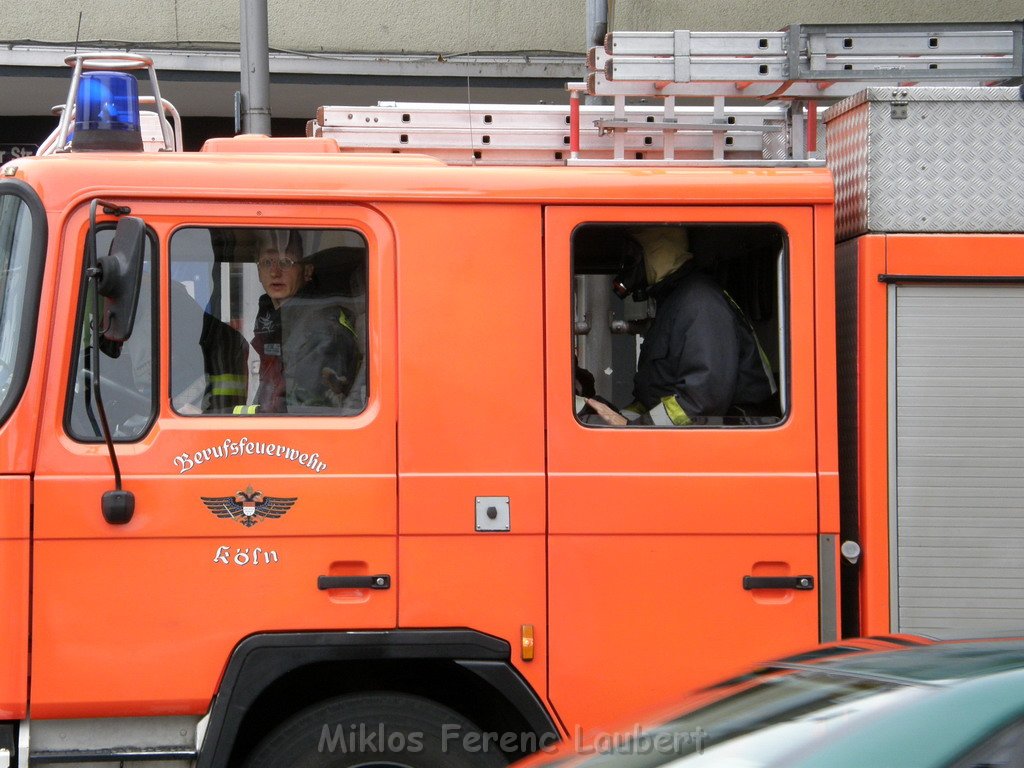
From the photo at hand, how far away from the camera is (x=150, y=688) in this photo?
11.4 ft

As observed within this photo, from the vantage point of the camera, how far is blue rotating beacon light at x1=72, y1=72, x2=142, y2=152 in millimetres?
3791

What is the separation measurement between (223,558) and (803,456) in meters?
1.84

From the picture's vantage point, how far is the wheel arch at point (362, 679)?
3.46m

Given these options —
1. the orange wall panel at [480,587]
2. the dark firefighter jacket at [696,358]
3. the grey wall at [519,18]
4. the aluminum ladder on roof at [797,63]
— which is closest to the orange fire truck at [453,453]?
the orange wall panel at [480,587]

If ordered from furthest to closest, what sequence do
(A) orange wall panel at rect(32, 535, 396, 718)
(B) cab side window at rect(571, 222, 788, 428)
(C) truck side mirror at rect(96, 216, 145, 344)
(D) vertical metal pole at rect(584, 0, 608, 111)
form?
(D) vertical metal pole at rect(584, 0, 608, 111)
(B) cab side window at rect(571, 222, 788, 428)
(A) orange wall panel at rect(32, 535, 396, 718)
(C) truck side mirror at rect(96, 216, 145, 344)

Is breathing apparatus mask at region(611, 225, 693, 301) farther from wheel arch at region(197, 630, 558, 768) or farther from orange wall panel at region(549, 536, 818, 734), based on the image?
wheel arch at region(197, 630, 558, 768)

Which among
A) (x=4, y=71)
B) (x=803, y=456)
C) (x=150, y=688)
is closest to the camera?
(x=150, y=688)

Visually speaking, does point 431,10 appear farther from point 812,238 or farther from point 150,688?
point 150,688

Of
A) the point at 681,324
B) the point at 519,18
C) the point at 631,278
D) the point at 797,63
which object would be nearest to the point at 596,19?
the point at 519,18

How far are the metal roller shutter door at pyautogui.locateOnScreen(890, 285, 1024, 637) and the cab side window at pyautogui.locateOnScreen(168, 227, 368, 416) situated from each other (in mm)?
1767

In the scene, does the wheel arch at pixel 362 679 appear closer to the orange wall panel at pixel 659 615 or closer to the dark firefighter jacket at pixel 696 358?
the orange wall panel at pixel 659 615

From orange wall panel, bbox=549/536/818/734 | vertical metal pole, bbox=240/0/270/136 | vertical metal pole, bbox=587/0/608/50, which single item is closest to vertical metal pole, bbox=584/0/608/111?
vertical metal pole, bbox=587/0/608/50

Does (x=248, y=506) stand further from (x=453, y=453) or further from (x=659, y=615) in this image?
(x=659, y=615)

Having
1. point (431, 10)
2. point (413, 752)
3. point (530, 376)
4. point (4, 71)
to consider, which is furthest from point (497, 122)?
point (4, 71)
